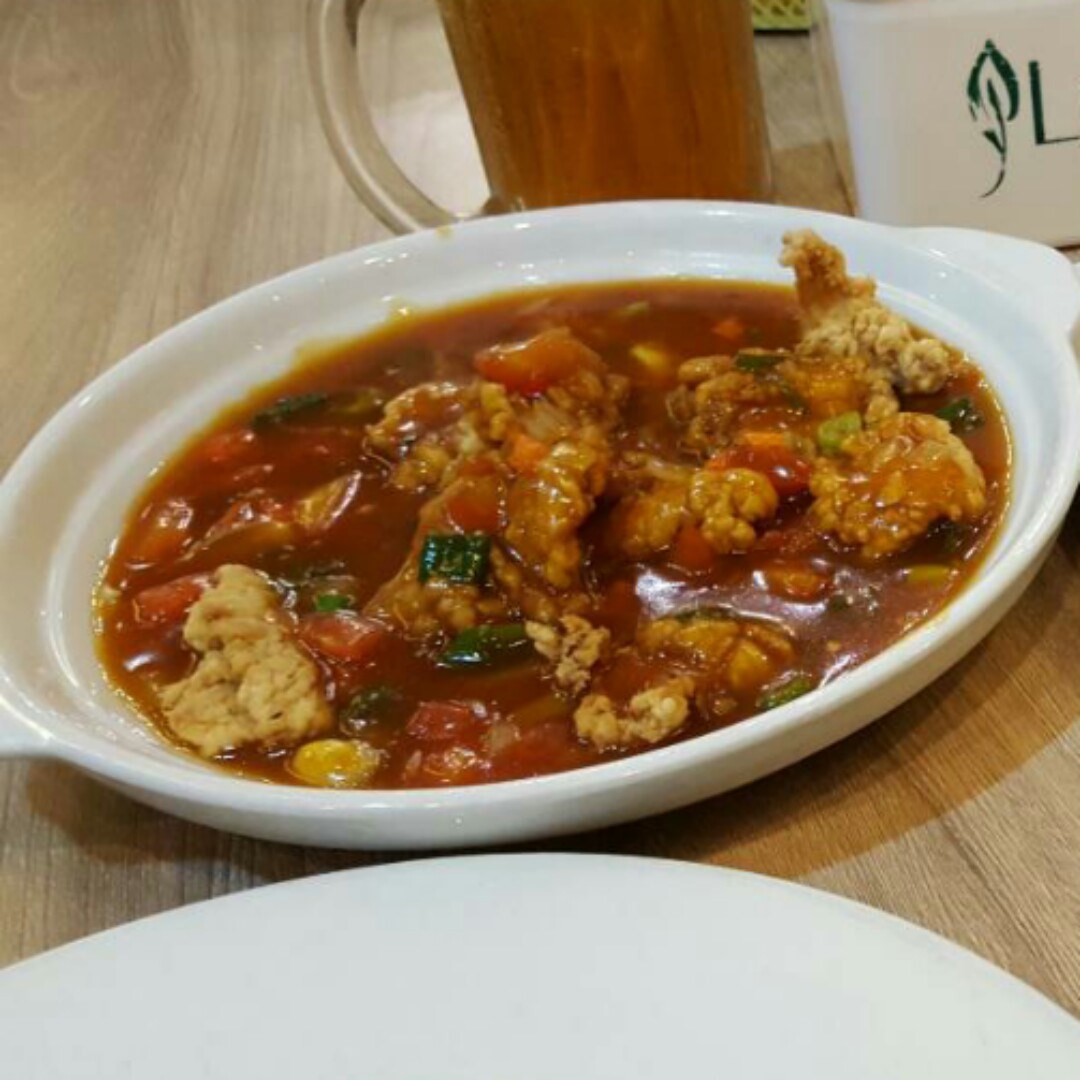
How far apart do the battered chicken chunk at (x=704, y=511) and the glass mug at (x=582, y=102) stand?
2.29ft

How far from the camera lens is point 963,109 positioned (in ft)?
5.30

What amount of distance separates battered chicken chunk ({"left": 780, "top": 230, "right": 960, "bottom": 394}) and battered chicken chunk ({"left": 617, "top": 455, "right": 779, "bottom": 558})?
0.22 m

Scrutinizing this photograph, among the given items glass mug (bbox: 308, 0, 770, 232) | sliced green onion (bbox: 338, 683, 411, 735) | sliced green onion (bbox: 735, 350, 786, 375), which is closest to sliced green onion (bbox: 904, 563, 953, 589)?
sliced green onion (bbox: 735, 350, 786, 375)

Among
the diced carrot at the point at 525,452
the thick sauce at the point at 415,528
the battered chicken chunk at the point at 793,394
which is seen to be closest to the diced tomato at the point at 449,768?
the thick sauce at the point at 415,528

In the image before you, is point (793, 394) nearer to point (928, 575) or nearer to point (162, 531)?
point (928, 575)

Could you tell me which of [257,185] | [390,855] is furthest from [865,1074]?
[257,185]

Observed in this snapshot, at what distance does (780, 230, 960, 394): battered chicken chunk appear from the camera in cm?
141

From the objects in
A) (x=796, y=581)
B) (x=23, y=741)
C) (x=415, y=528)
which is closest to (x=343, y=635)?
(x=415, y=528)

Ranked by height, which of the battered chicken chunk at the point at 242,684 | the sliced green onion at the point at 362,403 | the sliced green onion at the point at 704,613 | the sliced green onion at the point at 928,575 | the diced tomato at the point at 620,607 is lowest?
the sliced green onion at the point at 362,403

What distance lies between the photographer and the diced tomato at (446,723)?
3.82 ft

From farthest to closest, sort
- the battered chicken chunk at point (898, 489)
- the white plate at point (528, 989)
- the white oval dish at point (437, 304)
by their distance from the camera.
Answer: the battered chicken chunk at point (898, 489) → the white oval dish at point (437, 304) → the white plate at point (528, 989)

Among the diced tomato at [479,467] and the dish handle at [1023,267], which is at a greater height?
the dish handle at [1023,267]

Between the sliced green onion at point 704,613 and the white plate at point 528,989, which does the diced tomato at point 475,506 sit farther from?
the white plate at point 528,989

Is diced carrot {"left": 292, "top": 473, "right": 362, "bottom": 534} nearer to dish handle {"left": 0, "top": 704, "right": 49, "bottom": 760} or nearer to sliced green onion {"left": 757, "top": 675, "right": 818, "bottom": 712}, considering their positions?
dish handle {"left": 0, "top": 704, "right": 49, "bottom": 760}
